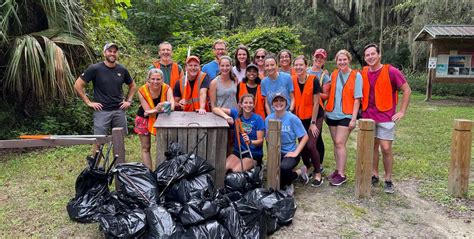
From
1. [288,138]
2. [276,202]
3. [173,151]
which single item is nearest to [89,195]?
[173,151]

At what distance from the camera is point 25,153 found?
653cm

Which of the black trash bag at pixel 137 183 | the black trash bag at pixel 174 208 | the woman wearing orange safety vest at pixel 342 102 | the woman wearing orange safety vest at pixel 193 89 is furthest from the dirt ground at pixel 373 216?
the woman wearing orange safety vest at pixel 193 89

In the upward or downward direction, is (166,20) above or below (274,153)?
above

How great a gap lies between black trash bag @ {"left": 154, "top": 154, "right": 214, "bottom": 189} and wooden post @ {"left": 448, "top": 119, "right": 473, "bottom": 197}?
2897 millimetres

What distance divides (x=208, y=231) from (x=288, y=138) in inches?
68.5

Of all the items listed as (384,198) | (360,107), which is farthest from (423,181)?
(360,107)

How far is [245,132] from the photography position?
4.61m

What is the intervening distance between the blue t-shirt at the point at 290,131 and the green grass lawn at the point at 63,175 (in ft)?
3.60

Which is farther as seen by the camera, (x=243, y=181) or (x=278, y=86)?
(x=278, y=86)

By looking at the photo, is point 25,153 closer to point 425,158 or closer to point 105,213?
point 105,213

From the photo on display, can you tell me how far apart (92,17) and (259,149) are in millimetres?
4976

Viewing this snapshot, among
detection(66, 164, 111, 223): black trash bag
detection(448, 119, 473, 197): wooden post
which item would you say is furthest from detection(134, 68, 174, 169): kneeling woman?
detection(448, 119, 473, 197): wooden post

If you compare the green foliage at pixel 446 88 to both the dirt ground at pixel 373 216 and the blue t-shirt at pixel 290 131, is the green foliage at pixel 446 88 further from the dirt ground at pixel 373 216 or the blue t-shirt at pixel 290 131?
the blue t-shirt at pixel 290 131

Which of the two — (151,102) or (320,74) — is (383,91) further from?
(151,102)
